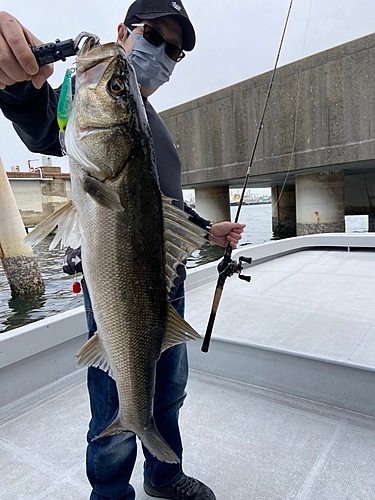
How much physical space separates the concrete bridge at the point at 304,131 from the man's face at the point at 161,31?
43.4 ft

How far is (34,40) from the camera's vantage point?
1.06m

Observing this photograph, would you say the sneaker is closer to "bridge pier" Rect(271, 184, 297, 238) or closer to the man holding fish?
the man holding fish

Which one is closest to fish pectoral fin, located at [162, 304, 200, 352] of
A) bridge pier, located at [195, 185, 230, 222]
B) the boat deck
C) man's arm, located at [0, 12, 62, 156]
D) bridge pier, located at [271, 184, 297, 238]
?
man's arm, located at [0, 12, 62, 156]

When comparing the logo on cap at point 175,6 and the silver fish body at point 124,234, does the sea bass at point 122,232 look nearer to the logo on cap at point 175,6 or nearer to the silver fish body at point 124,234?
the silver fish body at point 124,234

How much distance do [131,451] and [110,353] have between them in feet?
1.92

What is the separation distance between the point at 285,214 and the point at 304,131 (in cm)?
1057

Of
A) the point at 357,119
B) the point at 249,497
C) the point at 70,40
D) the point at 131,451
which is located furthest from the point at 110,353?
the point at 357,119

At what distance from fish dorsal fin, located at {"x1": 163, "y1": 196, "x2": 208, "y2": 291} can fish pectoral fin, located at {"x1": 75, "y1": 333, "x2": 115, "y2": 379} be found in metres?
0.31

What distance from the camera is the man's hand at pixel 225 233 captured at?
1.90m

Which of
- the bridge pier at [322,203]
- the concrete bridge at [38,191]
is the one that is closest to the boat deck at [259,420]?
the bridge pier at [322,203]

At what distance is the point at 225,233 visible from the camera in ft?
6.28

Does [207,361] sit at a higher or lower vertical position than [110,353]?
lower

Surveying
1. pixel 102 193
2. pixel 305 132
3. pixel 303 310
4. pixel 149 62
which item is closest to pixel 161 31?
pixel 149 62

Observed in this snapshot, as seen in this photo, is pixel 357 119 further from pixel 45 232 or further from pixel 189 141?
pixel 45 232
